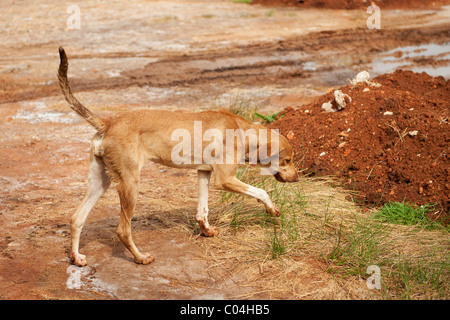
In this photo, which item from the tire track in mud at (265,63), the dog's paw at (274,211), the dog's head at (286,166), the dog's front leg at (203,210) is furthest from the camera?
the tire track in mud at (265,63)

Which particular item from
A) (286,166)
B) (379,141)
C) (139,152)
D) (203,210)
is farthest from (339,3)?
(139,152)

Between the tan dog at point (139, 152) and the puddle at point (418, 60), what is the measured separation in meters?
10.6

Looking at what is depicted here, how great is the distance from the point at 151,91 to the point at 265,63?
4.35m

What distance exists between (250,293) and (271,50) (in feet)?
45.4

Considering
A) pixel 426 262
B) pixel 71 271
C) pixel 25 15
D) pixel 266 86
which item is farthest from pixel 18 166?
pixel 25 15

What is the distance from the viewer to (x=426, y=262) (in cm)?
520

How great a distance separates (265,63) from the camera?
1612cm

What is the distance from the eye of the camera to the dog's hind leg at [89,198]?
209 inches

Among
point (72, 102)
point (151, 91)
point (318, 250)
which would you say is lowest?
point (318, 250)

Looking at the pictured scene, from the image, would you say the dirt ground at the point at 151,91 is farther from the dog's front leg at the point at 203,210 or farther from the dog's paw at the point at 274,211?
the dog's paw at the point at 274,211

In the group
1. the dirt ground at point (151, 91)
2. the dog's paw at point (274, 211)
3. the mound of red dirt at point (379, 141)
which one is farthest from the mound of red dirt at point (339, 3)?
the dog's paw at point (274, 211)

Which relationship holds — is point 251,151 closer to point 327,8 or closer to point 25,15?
point 25,15

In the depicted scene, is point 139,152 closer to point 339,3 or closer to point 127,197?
point 127,197
